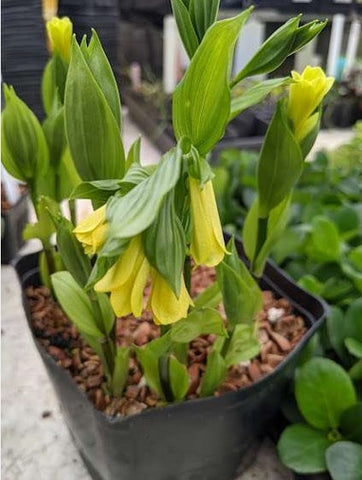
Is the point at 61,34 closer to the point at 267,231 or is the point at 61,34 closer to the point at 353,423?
the point at 267,231

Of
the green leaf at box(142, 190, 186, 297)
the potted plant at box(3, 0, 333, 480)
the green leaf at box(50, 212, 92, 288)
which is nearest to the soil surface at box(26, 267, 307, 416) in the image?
the potted plant at box(3, 0, 333, 480)

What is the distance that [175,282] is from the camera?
0.22m

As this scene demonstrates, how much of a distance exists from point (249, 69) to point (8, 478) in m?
0.39

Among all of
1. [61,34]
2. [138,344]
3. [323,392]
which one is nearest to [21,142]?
[61,34]

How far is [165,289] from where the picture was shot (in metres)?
0.24

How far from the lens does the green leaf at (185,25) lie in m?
0.28

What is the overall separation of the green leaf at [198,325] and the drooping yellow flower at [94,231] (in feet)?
0.34

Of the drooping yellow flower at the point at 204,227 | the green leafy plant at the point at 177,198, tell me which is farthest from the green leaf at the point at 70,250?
the drooping yellow flower at the point at 204,227

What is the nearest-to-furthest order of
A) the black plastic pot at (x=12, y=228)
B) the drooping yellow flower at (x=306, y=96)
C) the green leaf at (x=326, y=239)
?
the drooping yellow flower at (x=306, y=96), the green leaf at (x=326, y=239), the black plastic pot at (x=12, y=228)

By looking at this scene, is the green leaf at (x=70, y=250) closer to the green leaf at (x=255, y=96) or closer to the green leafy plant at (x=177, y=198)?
the green leafy plant at (x=177, y=198)

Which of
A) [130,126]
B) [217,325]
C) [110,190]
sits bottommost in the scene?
[130,126]

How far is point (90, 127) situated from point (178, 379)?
0.20 meters

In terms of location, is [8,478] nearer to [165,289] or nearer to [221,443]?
[221,443]

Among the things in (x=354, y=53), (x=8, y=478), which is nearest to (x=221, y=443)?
(x=8, y=478)
